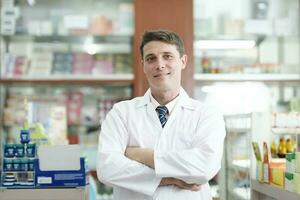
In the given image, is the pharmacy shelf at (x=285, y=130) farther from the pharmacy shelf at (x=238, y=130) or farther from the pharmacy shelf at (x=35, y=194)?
the pharmacy shelf at (x=35, y=194)

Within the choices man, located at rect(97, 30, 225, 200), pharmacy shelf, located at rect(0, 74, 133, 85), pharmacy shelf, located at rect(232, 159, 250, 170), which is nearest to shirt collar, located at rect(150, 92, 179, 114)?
man, located at rect(97, 30, 225, 200)

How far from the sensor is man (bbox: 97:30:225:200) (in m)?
2.27

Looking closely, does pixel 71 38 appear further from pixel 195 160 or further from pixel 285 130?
pixel 195 160

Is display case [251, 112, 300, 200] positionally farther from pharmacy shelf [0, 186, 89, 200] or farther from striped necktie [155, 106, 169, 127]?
pharmacy shelf [0, 186, 89, 200]

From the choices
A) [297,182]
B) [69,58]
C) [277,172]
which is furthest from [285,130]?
[69,58]

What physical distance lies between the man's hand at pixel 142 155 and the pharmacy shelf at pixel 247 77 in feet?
7.74

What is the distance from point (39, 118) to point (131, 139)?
1.41m

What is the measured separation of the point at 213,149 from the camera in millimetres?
2314

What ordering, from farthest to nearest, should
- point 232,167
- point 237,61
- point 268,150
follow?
point 237,61 → point 232,167 → point 268,150

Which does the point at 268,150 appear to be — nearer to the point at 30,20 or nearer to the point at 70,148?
the point at 70,148

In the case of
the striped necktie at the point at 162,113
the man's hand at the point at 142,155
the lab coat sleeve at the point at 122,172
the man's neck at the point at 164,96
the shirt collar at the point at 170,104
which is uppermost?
the man's neck at the point at 164,96

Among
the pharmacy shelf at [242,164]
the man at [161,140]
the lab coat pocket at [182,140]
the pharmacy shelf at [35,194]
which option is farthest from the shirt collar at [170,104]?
the pharmacy shelf at [242,164]

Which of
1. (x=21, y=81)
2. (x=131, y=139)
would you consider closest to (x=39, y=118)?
(x=21, y=81)

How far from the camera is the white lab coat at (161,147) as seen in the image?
226 cm
